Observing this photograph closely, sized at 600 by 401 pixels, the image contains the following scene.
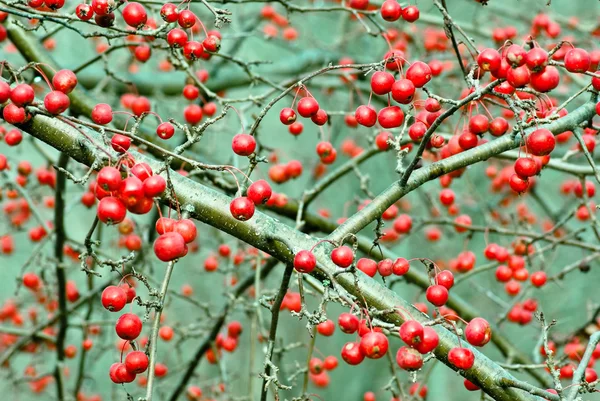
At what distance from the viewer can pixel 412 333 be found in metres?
1.73

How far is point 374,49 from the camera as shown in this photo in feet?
21.7

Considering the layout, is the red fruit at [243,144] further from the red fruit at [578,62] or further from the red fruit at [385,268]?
the red fruit at [578,62]

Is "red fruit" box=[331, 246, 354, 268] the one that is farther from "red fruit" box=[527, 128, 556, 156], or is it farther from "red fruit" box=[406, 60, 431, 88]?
"red fruit" box=[527, 128, 556, 156]

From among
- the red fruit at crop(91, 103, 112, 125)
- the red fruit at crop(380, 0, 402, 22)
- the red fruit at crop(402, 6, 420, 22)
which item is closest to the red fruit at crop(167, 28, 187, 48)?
the red fruit at crop(91, 103, 112, 125)

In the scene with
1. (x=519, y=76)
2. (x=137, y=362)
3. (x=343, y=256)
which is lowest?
(x=137, y=362)

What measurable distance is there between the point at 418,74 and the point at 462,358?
90 centimetres

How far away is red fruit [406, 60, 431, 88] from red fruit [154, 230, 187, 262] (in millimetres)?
922

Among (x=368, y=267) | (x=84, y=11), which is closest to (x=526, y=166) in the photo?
(x=368, y=267)

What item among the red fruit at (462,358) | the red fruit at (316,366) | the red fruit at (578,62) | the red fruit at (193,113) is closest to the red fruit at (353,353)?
the red fruit at (462,358)

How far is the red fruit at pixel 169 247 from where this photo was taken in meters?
1.78

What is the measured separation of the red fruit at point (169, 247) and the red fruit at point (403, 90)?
0.85m

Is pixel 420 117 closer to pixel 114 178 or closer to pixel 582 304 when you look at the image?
pixel 114 178

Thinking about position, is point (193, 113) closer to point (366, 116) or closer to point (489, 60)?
point (366, 116)

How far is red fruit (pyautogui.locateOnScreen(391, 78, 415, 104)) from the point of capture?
2145 mm
